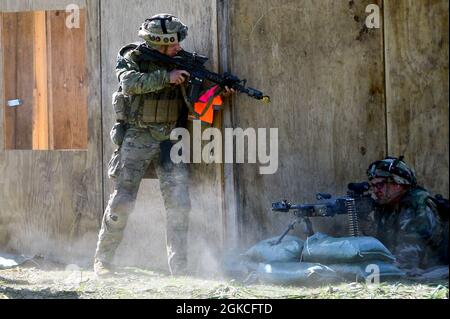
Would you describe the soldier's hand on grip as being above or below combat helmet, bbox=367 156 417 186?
above

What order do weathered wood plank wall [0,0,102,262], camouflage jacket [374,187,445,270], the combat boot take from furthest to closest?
weathered wood plank wall [0,0,102,262] < the combat boot < camouflage jacket [374,187,445,270]

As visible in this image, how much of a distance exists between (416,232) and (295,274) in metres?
1.06

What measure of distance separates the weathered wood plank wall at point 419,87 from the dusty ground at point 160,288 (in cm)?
127

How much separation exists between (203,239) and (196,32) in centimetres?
184

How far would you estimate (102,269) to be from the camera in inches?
294

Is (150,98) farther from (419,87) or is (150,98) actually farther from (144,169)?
(419,87)

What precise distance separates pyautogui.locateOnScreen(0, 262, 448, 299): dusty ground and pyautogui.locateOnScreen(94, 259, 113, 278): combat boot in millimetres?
65

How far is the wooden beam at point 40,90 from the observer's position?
10.8 m

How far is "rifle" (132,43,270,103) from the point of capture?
23.9 feet

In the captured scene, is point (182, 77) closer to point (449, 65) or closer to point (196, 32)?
point (196, 32)

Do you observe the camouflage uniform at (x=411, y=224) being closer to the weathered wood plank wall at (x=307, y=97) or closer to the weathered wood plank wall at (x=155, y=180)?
the weathered wood plank wall at (x=307, y=97)

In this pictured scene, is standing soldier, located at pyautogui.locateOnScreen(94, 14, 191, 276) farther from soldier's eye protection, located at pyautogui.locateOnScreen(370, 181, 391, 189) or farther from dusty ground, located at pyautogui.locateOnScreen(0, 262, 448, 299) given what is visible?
soldier's eye protection, located at pyautogui.locateOnScreen(370, 181, 391, 189)

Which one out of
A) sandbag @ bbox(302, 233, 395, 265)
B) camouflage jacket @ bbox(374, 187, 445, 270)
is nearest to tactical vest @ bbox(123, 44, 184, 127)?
sandbag @ bbox(302, 233, 395, 265)
